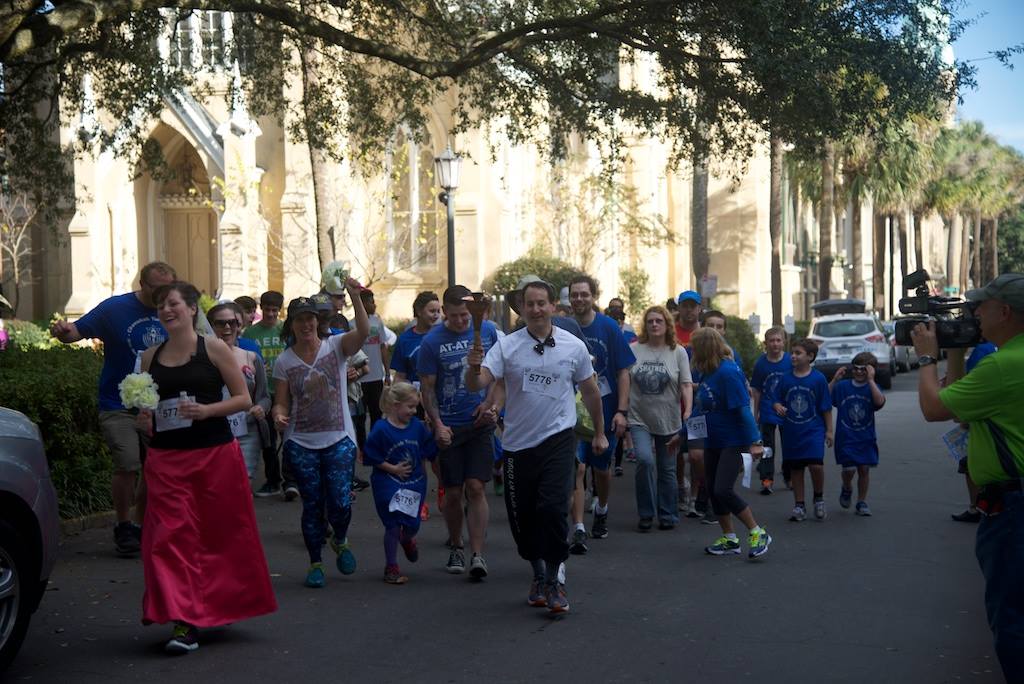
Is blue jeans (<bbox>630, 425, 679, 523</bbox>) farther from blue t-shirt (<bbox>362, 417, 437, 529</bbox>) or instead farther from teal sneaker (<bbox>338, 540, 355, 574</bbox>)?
teal sneaker (<bbox>338, 540, 355, 574</bbox>)

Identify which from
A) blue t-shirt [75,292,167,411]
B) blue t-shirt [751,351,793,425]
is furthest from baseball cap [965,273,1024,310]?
blue t-shirt [751,351,793,425]

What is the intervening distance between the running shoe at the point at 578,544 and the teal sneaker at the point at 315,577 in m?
2.05

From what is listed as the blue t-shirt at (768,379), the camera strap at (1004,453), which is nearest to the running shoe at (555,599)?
the camera strap at (1004,453)

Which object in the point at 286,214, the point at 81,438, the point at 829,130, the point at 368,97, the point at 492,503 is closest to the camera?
the point at 81,438

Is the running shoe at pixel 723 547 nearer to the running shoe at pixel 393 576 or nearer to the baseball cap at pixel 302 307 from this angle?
the running shoe at pixel 393 576

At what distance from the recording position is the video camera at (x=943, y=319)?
5336 mm

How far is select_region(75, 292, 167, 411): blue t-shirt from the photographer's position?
9031 mm

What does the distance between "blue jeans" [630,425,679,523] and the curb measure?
431cm

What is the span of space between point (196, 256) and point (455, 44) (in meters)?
20.5

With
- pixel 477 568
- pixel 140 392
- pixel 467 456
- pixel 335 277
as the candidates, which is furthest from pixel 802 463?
pixel 140 392

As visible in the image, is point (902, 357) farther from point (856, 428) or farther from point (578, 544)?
point (578, 544)

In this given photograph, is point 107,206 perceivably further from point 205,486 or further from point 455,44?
point 205,486

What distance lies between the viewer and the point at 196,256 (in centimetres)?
3497

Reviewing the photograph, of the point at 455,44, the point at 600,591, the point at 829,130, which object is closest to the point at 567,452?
the point at 600,591
